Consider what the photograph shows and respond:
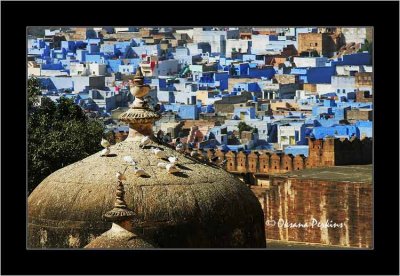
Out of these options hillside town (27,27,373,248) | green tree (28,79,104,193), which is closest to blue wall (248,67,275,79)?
hillside town (27,27,373,248)

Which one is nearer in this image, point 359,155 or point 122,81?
point 359,155

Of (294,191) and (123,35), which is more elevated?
(123,35)

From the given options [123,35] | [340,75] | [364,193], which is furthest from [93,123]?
[123,35]

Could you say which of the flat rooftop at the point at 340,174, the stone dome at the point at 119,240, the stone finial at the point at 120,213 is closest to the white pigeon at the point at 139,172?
the stone dome at the point at 119,240

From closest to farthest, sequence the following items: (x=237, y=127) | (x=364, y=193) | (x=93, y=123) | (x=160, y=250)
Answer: (x=160, y=250)
(x=93, y=123)
(x=364, y=193)
(x=237, y=127)

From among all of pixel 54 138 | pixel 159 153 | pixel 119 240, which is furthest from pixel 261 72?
pixel 119 240

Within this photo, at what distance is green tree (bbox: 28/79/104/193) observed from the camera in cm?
2224

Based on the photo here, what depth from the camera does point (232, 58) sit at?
8812 cm

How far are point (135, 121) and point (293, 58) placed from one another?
74.3 m

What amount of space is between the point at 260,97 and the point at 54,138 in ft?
173

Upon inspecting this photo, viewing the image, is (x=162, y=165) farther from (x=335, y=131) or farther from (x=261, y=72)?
(x=261, y=72)

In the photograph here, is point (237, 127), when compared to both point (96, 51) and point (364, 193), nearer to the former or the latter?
point (96, 51)

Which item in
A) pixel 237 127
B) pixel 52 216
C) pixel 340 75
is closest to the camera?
pixel 52 216

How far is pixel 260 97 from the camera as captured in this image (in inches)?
3007
